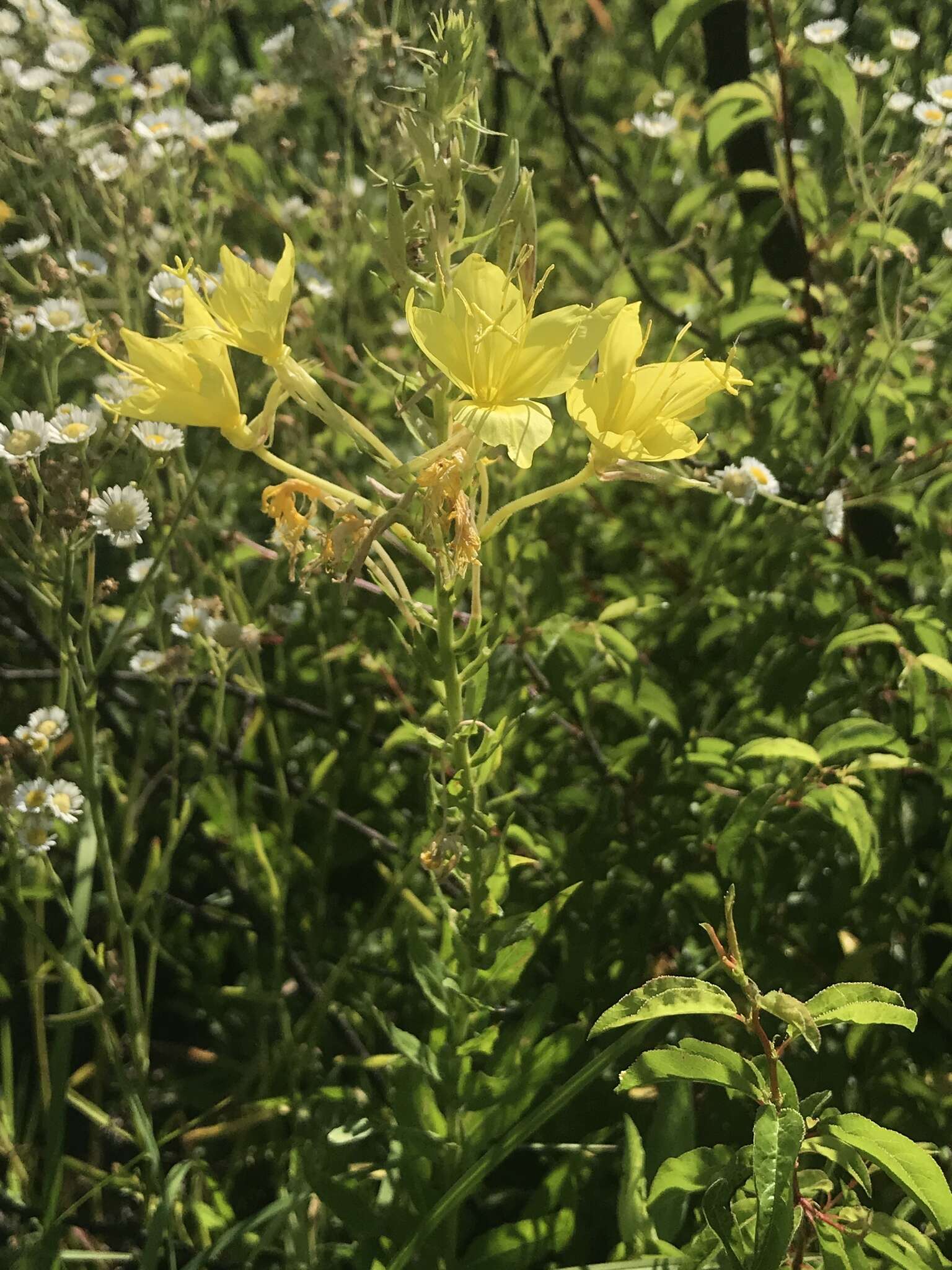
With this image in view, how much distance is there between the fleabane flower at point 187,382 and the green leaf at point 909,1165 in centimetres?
73

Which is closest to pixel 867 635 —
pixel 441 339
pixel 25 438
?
pixel 441 339

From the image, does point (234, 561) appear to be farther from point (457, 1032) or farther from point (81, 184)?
point (457, 1032)

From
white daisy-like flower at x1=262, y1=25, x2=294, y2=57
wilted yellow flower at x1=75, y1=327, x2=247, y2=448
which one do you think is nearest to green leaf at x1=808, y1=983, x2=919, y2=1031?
wilted yellow flower at x1=75, y1=327, x2=247, y2=448

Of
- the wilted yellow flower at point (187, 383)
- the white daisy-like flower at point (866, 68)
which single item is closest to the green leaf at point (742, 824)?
the wilted yellow flower at point (187, 383)

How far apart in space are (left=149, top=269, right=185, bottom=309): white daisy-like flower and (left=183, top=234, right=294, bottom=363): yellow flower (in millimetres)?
498

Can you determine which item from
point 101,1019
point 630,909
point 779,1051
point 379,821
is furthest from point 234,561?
point 779,1051

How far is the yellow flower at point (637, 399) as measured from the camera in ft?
2.76

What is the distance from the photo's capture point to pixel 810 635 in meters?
1.60

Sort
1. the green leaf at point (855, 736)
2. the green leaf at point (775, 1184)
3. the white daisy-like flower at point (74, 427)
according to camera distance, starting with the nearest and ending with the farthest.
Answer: the green leaf at point (775, 1184), the green leaf at point (855, 736), the white daisy-like flower at point (74, 427)

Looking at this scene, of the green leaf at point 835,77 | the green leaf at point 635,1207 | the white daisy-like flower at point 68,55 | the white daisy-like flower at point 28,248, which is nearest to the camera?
the green leaf at point 635,1207

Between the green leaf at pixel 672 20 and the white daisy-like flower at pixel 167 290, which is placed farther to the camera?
the white daisy-like flower at pixel 167 290

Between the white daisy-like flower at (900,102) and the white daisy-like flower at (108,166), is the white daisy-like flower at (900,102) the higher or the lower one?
the higher one

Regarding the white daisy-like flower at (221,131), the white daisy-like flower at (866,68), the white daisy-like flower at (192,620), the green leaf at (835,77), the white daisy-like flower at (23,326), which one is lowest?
the white daisy-like flower at (192,620)

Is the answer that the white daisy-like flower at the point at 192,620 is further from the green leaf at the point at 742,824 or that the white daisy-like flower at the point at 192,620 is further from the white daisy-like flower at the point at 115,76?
the white daisy-like flower at the point at 115,76
